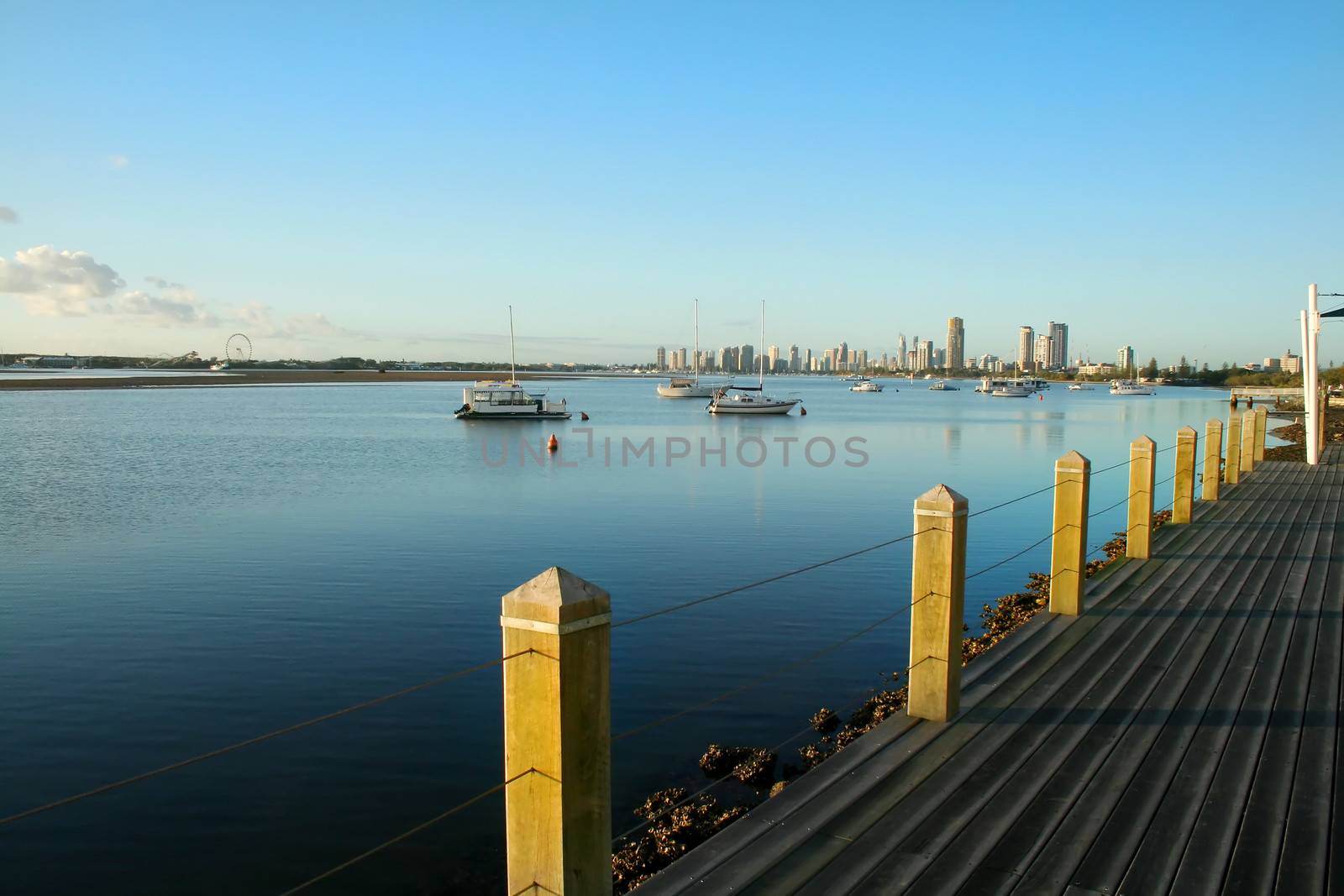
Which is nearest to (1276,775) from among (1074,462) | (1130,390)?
(1074,462)

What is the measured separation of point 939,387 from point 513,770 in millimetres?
181791

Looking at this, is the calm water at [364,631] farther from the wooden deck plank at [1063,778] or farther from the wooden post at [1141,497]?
the wooden deck plank at [1063,778]

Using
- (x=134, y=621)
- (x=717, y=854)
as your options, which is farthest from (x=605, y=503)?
(x=717, y=854)

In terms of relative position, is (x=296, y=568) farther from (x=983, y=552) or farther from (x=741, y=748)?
(x=983, y=552)

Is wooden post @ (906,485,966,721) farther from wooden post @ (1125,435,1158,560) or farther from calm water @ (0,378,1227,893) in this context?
wooden post @ (1125,435,1158,560)

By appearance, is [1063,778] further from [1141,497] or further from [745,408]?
[745,408]

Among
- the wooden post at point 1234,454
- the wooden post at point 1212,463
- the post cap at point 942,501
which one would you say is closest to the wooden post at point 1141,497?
the post cap at point 942,501

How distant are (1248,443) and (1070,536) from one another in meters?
14.7

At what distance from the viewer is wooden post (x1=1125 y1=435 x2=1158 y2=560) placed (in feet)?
30.8

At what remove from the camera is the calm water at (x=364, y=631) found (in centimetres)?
700

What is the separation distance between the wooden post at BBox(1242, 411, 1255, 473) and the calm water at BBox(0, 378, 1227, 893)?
2.63 meters

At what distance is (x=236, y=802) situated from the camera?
24.1 ft

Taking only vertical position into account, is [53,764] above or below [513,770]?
below

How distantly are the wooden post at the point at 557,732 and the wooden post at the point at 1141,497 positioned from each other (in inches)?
300
